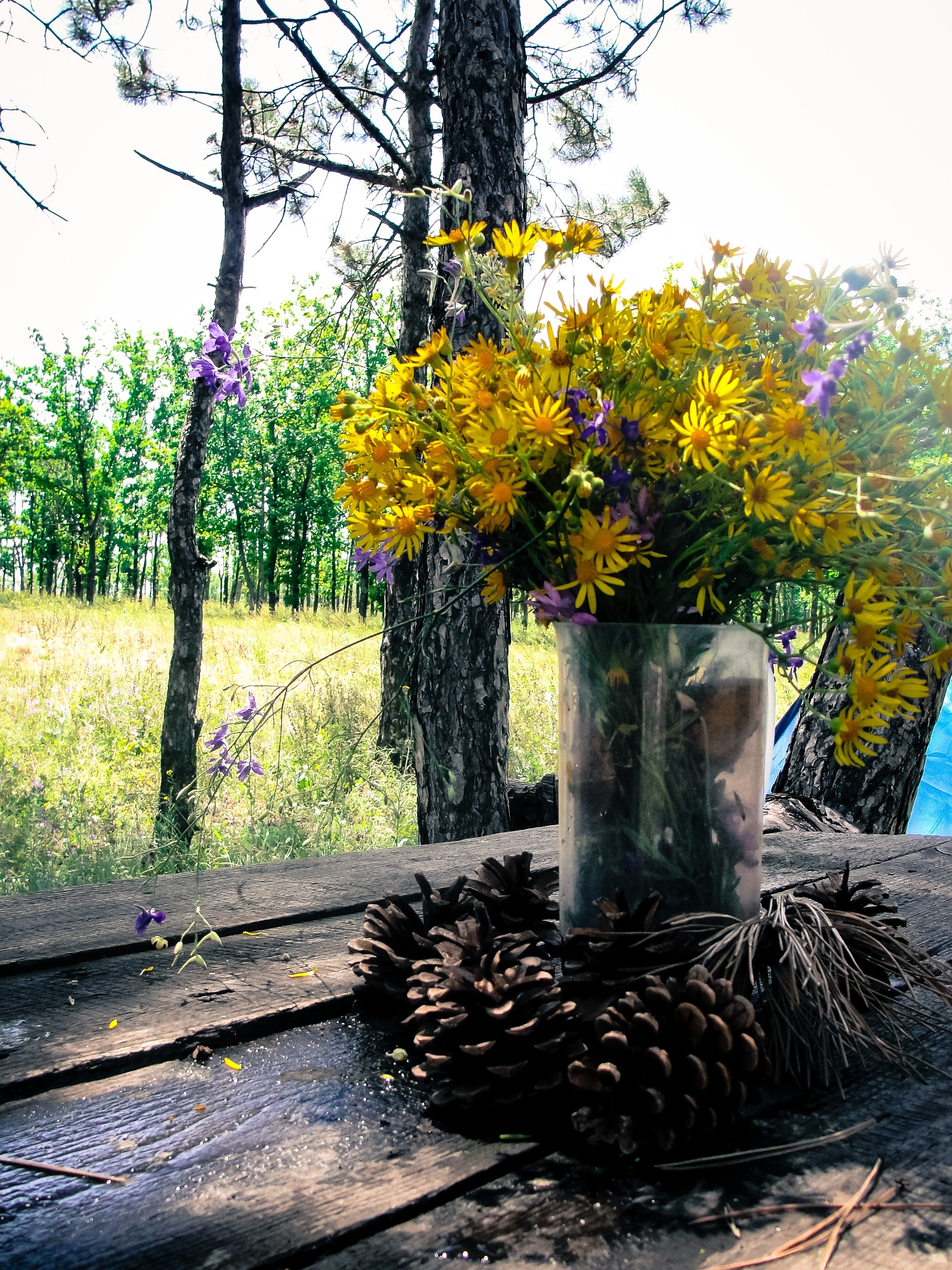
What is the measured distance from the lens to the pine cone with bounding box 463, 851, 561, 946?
1013 millimetres

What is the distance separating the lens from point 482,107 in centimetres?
319

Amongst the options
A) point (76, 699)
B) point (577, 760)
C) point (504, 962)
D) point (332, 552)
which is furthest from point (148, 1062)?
point (332, 552)

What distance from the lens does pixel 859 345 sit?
78cm

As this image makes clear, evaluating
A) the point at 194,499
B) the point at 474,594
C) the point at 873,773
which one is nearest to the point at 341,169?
the point at 194,499

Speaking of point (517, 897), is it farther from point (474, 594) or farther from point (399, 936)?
point (474, 594)

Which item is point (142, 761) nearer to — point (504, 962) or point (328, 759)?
point (328, 759)

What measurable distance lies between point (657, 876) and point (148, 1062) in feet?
1.67

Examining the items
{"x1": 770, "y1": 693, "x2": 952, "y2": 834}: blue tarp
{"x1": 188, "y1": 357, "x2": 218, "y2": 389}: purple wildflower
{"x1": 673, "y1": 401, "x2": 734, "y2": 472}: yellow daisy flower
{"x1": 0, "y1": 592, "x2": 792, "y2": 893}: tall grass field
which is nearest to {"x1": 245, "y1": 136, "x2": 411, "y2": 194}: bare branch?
{"x1": 0, "y1": 592, "x2": 792, "y2": 893}: tall grass field

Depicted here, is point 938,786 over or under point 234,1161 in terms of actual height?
under

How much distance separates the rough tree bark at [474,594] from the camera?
125 inches

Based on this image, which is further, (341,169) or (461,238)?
(341,169)

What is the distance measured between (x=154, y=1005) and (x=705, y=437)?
30.9 inches

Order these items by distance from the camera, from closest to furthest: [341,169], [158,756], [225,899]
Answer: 1. [225,899]
2. [341,169]
3. [158,756]

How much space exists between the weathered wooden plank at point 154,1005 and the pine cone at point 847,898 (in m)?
0.52
